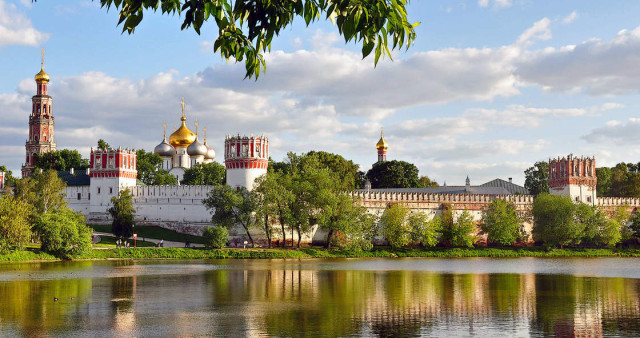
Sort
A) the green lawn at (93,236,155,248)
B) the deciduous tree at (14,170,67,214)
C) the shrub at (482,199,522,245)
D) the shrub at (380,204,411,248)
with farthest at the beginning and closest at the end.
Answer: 1. the shrub at (482,199,522,245)
2. the shrub at (380,204,411,248)
3. the deciduous tree at (14,170,67,214)
4. the green lawn at (93,236,155,248)

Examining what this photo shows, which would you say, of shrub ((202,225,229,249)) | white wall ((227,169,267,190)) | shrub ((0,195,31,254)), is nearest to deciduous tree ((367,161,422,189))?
white wall ((227,169,267,190))

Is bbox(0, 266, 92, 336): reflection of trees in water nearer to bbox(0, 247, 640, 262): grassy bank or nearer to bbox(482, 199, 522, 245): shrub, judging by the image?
bbox(0, 247, 640, 262): grassy bank

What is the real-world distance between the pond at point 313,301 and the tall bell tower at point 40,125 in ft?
169

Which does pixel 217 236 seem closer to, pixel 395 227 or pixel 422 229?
pixel 395 227

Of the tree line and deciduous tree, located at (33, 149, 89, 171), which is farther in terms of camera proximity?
deciduous tree, located at (33, 149, 89, 171)

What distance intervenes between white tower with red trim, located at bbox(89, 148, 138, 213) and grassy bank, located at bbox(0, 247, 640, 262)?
1835cm

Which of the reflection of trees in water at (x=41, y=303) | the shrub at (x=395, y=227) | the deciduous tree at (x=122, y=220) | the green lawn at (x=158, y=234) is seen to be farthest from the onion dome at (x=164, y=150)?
the reflection of trees in water at (x=41, y=303)

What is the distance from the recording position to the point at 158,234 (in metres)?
67.9

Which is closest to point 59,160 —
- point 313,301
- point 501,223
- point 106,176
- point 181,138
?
point 181,138

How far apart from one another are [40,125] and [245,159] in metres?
40.2

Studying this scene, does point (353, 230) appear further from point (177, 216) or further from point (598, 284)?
point (598, 284)

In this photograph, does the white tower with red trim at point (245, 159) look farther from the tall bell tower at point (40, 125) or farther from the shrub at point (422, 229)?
the tall bell tower at point (40, 125)

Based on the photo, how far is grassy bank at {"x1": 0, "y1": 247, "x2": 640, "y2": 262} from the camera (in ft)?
178

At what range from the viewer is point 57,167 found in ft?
301
